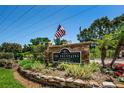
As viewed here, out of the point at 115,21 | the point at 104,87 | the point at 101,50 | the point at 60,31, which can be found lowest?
the point at 104,87

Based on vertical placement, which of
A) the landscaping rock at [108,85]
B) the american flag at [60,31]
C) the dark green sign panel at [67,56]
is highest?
the american flag at [60,31]

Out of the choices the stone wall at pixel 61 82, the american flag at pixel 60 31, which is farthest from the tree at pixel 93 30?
the stone wall at pixel 61 82

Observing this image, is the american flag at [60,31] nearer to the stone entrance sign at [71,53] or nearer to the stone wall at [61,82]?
the stone entrance sign at [71,53]

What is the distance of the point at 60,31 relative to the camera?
10.4 m

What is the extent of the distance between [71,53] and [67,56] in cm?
23

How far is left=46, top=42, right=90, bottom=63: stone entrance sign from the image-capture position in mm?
8578

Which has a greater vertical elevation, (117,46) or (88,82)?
(117,46)

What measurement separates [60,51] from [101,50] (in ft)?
5.94

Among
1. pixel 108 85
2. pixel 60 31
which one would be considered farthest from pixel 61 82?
pixel 60 31

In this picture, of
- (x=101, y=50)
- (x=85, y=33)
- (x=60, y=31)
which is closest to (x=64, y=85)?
(x=101, y=50)

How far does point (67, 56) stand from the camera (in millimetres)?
9070

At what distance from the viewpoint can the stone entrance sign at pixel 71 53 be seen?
8578mm
